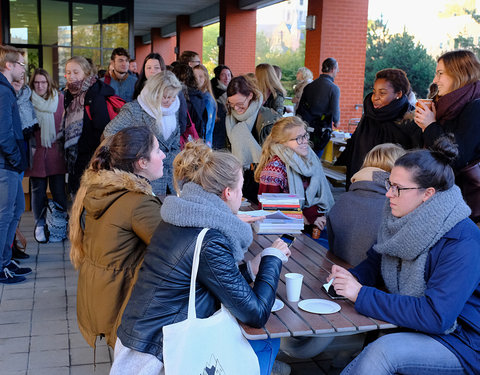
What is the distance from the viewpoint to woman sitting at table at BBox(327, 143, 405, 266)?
8.71 feet

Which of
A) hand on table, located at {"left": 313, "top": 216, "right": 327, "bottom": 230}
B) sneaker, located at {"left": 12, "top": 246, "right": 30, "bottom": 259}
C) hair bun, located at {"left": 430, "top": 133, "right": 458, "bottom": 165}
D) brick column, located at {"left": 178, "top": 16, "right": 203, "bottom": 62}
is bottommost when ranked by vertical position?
sneaker, located at {"left": 12, "top": 246, "right": 30, "bottom": 259}

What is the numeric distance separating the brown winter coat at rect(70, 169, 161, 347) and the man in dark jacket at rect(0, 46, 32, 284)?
1581mm

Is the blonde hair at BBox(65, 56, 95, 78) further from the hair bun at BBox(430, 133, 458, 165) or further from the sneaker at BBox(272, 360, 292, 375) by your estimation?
the hair bun at BBox(430, 133, 458, 165)

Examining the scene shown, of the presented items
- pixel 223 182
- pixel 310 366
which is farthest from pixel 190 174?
pixel 310 366

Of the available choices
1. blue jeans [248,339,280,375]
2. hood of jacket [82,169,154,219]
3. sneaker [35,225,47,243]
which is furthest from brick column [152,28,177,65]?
blue jeans [248,339,280,375]

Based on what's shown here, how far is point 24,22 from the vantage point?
11164mm

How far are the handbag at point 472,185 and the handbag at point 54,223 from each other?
3.63 meters

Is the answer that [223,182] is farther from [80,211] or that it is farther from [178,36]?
[178,36]

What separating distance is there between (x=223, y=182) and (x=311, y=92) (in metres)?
5.35

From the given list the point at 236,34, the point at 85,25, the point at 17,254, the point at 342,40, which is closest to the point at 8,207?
the point at 17,254

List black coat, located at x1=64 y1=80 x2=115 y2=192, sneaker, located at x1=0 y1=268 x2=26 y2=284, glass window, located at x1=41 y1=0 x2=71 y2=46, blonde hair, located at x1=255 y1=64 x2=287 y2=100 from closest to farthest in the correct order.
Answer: sneaker, located at x1=0 y1=268 x2=26 y2=284 < black coat, located at x1=64 y1=80 x2=115 y2=192 < blonde hair, located at x1=255 y1=64 x2=287 y2=100 < glass window, located at x1=41 y1=0 x2=71 y2=46

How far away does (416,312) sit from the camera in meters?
1.90

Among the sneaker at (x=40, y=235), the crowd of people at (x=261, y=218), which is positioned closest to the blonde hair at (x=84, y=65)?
the crowd of people at (x=261, y=218)

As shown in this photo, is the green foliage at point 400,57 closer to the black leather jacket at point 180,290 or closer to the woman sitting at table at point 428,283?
the woman sitting at table at point 428,283
